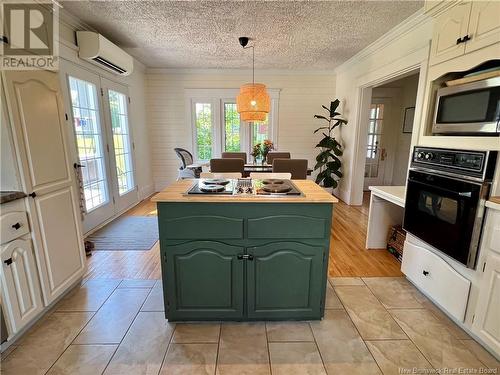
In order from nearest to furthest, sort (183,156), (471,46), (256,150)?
(471,46) < (256,150) < (183,156)

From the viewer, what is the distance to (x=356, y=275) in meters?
2.47

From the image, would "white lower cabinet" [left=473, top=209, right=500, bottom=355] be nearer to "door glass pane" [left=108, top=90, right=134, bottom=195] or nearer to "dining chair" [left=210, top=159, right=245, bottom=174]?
"dining chair" [left=210, top=159, right=245, bottom=174]

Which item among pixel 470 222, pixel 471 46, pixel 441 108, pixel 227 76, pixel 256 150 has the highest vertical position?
pixel 227 76

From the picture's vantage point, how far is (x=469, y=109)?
5.53 ft

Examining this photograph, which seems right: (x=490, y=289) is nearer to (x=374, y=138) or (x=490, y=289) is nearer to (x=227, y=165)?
(x=227, y=165)

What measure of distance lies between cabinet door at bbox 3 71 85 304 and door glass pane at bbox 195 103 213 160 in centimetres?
364

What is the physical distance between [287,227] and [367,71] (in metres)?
3.58

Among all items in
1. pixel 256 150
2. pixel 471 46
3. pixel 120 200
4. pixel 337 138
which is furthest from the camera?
pixel 337 138

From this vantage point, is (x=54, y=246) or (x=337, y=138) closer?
(x=54, y=246)

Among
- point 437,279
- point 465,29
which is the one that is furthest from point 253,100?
point 437,279

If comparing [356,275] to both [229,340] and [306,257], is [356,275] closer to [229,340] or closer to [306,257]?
[306,257]

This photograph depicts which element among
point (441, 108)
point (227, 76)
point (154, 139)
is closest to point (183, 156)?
point (154, 139)

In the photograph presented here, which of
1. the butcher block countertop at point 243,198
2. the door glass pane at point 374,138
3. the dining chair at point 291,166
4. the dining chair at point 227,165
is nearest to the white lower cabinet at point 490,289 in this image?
the butcher block countertop at point 243,198

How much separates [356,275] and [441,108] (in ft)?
5.32
